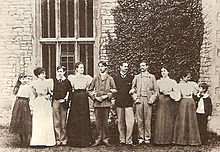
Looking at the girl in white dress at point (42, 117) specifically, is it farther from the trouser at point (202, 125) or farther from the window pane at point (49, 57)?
the trouser at point (202, 125)

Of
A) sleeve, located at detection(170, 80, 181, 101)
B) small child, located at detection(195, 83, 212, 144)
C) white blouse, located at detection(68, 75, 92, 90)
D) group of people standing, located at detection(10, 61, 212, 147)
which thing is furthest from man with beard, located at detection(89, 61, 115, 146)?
small child, located at detection(195, 83, 212, 144)

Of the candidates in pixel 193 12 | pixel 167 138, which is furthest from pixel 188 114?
pixel 193 12

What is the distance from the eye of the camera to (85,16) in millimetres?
5539

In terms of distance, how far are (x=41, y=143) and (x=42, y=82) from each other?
85 centimetres

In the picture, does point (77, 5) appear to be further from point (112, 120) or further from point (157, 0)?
point (112, 120)

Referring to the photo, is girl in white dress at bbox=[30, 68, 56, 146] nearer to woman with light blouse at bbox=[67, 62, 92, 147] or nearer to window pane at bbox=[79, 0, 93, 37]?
woman with light blouse at bbox=[67, 62, 92, 147]

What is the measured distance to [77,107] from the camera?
14.8 feet

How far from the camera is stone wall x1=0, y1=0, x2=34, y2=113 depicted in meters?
5.34

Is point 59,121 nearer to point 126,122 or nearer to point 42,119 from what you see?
point 42,119

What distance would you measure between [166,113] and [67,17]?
234 cm

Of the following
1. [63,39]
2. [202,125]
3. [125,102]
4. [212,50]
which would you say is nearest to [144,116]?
[125,102]

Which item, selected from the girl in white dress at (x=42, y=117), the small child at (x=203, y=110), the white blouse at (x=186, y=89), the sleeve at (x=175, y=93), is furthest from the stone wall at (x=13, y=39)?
the small child at (x=203, y=110)

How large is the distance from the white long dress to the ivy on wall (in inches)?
56.6

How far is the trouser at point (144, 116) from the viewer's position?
4.59 m
